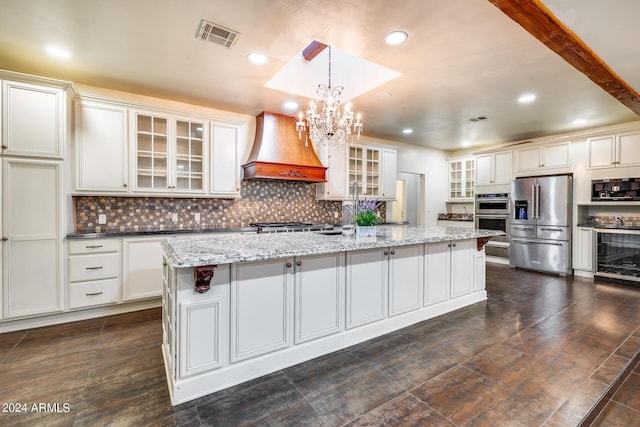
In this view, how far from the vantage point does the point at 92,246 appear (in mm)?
3207

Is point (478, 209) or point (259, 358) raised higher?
point (478, 209)

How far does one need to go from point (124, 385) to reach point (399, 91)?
12.5 feet

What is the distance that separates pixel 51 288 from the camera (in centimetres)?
300

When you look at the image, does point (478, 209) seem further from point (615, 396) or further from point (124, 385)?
point (124, 385)

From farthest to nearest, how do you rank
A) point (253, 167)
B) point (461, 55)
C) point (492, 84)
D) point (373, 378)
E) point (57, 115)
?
point (253, 167) → point (492, 84) → point (57, 115) → point (461, 55) → point (373, 378)

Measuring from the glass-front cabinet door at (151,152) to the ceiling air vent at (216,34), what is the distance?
1.73 m

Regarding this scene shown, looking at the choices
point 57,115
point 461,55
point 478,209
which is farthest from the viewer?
point 478,209

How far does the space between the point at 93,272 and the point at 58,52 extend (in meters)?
2.16

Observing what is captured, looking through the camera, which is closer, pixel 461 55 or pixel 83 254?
pixel 461 55

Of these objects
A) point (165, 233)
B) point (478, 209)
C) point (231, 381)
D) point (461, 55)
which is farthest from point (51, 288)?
point (478, 209)

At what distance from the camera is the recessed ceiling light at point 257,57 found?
9.14ft

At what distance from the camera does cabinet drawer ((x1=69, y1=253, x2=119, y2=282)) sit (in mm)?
3131

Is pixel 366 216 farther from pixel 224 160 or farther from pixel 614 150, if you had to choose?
pixel 614 150

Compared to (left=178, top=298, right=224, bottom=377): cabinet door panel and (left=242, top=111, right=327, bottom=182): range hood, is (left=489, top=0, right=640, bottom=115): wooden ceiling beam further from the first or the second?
(left=242, top=111, right=327, bottom=182): range hood
